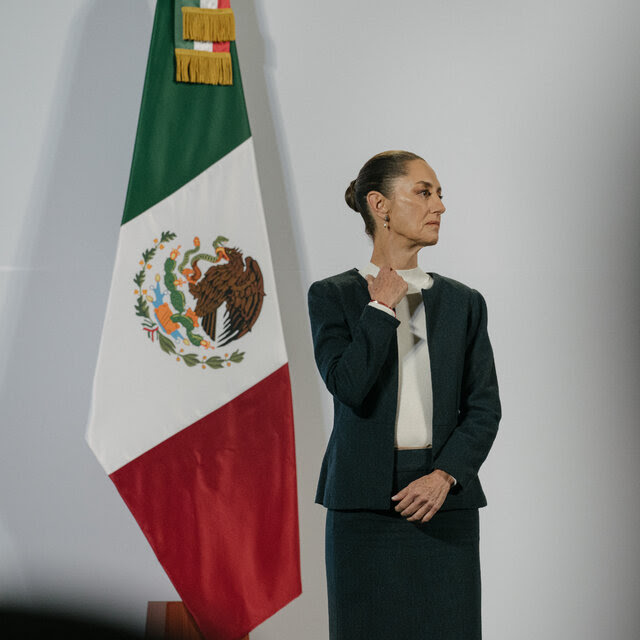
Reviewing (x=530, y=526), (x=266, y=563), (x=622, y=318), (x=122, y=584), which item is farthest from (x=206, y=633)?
(x=622, y=318)

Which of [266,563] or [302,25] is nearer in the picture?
[266,563]

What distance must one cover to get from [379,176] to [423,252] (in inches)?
29.0

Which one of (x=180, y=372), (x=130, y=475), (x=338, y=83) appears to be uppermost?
(x=338, y=83)

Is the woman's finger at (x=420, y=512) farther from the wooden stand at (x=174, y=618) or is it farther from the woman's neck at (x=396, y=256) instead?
the wooden stand at (x=174, y=618)

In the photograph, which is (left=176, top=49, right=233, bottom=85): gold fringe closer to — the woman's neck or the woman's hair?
the woman's hair

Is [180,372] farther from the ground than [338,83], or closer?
closer

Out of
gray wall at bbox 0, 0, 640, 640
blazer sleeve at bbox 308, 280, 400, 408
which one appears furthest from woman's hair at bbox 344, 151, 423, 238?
gray wall at bbox 0, 0, 640, 640

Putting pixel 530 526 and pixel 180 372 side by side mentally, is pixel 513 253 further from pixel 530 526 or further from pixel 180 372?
pixel 180 372

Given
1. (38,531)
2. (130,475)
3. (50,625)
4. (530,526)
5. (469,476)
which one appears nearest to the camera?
(50,625)

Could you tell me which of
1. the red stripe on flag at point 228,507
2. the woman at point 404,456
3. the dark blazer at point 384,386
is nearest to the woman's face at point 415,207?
the woman at point 404,456

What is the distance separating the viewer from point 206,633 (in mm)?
1934

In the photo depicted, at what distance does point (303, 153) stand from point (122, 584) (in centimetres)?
122

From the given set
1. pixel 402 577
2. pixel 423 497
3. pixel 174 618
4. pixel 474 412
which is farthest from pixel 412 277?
pixel 174 618

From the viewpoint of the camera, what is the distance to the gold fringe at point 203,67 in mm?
2008
